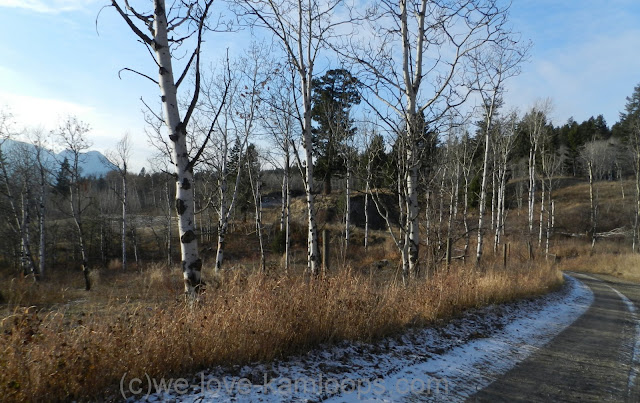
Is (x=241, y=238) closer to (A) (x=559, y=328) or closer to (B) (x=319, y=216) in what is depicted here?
(B) (x=319, y=216)

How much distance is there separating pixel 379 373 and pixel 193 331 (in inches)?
89.4

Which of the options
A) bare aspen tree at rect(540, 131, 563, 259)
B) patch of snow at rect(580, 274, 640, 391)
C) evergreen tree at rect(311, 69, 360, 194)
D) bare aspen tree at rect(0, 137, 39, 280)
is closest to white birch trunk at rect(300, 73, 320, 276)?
evergreen tree at rect(311, 69, 360, 194)

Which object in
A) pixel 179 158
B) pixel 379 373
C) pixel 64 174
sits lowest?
pixel 379 373

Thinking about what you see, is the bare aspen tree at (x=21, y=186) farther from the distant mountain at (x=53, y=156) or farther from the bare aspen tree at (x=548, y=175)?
the bare aspen tree at (x=548, y=175)

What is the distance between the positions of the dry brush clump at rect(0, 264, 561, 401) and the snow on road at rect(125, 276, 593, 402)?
185 mm

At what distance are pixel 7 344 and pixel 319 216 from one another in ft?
117

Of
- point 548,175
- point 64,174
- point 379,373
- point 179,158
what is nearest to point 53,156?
point 64,174

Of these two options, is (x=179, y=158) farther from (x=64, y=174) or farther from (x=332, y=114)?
(x=64, y=174)

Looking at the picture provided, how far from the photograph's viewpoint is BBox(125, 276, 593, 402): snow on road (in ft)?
12.0

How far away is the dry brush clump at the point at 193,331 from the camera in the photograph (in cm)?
333

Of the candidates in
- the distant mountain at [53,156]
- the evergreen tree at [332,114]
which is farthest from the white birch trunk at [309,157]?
the distant mountain at [53,156]

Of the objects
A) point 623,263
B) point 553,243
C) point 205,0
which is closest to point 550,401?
point 205,0

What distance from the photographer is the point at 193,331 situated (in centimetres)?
420

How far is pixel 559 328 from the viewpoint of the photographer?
8.22m
